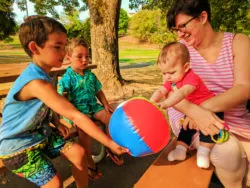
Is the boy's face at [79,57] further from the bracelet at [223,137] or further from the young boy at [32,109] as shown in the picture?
the bracelet at [223,137]

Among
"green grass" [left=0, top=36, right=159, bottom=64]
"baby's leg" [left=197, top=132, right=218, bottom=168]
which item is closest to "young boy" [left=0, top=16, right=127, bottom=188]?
"baby's leg" [left=197, top=132, right=218, bottom=168]

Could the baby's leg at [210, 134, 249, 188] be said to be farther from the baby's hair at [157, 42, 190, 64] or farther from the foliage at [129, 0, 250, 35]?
the foliage at [129, 0, 250, 35]

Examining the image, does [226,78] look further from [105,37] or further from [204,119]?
[105,37]

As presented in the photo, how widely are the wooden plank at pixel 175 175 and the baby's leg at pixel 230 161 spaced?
4.2 inches

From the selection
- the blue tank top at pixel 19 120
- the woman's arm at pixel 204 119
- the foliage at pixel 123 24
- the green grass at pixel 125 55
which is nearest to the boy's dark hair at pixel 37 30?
the blue tank top at pixel 19 120

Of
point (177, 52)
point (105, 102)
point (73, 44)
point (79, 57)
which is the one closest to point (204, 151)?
point (177, 52)

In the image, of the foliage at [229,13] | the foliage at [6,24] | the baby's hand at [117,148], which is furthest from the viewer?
the foliage at [6,24]

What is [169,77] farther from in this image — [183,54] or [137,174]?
[137,174]

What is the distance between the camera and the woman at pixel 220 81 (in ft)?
7.09

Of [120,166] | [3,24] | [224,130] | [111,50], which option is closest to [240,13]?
[111,50]

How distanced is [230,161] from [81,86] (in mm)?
2152

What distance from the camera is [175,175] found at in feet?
6.89

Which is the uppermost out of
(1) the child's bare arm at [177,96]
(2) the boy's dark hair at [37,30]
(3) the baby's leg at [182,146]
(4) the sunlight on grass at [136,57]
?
(2) the boy's dark hair at [37,30]

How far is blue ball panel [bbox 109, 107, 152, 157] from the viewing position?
1904mm
